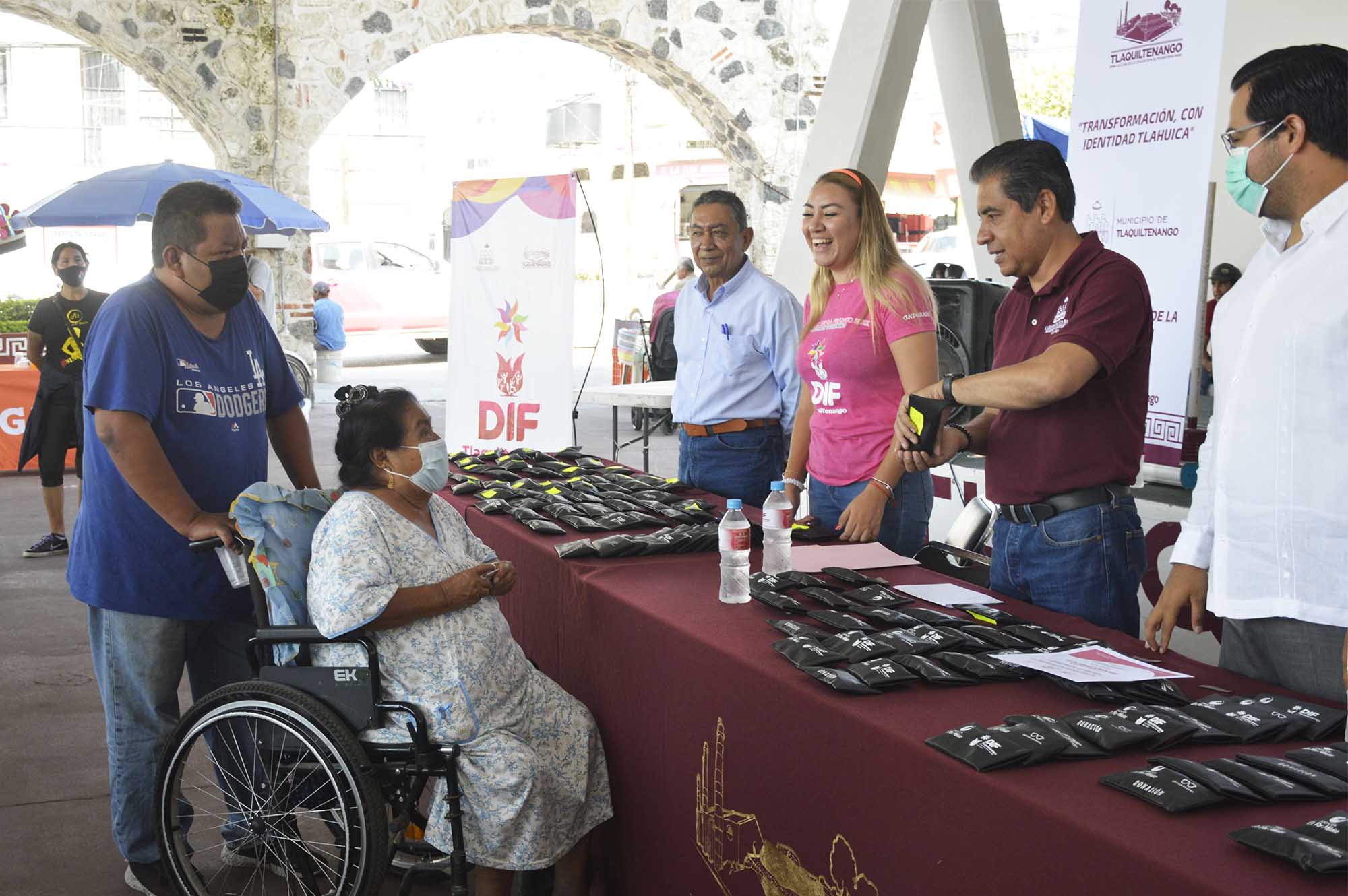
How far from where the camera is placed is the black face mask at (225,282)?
2311 millimetres

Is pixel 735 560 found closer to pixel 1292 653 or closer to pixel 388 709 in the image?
pixel 388 709

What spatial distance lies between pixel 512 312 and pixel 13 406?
15.5 feet

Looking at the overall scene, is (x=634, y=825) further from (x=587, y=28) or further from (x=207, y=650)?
(x=587, y=28)

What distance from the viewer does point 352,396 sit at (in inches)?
94.5

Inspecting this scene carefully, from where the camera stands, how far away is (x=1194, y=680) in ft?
5.20

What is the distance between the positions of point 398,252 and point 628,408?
7.32 metres

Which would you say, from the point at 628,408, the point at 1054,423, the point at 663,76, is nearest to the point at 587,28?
the point at 663,76

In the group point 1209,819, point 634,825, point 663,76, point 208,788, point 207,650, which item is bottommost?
point 208,788

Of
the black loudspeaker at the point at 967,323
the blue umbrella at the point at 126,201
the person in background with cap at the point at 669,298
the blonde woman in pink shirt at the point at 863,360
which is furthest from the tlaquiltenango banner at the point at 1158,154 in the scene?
the blue umbrella at the point at 126,201

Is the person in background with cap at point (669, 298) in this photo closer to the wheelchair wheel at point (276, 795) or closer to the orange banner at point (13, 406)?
the orange banner at point (13, 406)

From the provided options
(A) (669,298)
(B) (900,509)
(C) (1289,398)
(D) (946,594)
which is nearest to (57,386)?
(B) (900,509)

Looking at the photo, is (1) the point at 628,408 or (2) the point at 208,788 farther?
(1) the point at 628,408

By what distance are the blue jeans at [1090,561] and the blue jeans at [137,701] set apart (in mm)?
1573

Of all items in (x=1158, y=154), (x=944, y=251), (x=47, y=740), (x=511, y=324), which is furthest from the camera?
(x=944, y=251)
